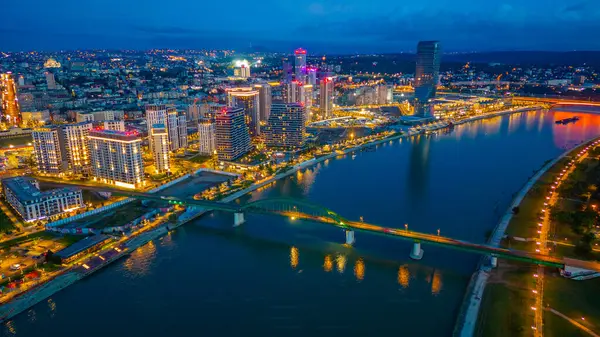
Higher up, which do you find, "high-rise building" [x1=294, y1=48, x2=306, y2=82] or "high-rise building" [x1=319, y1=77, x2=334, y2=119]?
"high-rise building" [x1=294, y1=48, x2=306, y2=82]

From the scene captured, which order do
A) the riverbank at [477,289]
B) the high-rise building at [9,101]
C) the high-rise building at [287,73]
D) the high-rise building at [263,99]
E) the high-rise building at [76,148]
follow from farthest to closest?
the high-rise building at [287,73] → the high-rise building at [9,101] → the high-rise building at [263,99] → the high-rise building at [76,148] → the riverbank at [477,289]

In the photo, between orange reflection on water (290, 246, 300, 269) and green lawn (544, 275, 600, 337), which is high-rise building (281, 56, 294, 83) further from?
green lawn (544, 275, 600, 337)

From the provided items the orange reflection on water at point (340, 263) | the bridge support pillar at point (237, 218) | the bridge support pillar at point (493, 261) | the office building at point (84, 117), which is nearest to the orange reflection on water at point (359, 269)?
the orange reflection on water at point (340, 263)

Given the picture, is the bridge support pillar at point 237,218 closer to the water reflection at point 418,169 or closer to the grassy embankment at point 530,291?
the water reflection at point 418,169

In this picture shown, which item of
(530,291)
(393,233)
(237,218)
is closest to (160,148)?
(237,218)

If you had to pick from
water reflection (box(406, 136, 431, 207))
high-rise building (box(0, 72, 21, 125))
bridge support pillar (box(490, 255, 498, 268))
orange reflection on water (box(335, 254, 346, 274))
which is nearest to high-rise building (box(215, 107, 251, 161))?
water reflection (box(406, 136, 431, 207))

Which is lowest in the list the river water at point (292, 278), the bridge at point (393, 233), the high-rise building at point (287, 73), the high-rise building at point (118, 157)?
the river water at point (292, 278)

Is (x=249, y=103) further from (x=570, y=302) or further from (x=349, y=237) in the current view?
(x=570, y=302)
